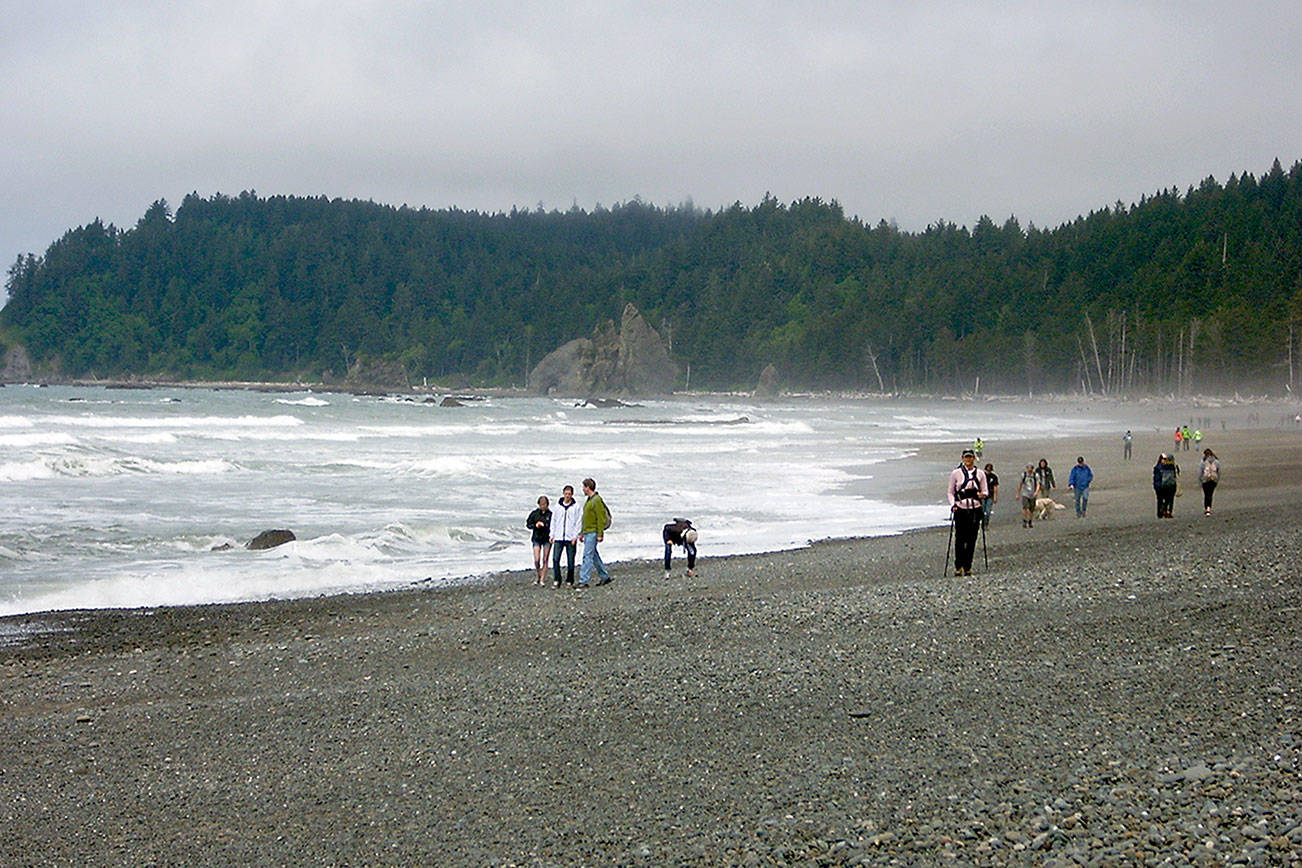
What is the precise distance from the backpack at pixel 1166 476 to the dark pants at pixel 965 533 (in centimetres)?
752

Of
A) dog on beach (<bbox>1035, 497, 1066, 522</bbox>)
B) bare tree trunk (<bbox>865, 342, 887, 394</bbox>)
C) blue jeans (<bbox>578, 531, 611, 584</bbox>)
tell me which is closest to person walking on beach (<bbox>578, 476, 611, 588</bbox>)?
blue jeans (<bbox>578, 531, 611, 584</bbox>)

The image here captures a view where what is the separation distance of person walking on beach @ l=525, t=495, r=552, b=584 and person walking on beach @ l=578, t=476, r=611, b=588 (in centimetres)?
46

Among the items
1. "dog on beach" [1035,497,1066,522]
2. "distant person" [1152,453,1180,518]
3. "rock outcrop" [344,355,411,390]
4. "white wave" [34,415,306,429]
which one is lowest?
"dog on beach" [1035,497,1066,522]

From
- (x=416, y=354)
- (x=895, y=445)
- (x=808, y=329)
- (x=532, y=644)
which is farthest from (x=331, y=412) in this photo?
(x=416, y=354)

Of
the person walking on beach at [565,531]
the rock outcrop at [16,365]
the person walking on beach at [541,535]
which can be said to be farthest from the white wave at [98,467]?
the rock outcrop at [16,365]

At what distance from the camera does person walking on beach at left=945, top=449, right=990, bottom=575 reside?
13.4 metres

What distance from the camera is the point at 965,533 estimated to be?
1349 cm

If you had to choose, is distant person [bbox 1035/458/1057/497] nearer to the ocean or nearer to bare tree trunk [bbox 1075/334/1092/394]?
the ocean

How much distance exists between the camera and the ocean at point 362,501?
16.1 m

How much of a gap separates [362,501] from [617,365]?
136 m

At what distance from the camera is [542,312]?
648 ft

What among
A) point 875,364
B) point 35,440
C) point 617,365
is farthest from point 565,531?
point 617,365

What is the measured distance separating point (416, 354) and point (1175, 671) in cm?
19352

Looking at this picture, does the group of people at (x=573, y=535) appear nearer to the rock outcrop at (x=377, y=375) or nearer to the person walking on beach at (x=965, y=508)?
the person walking on beach at (x=965, y=508)
